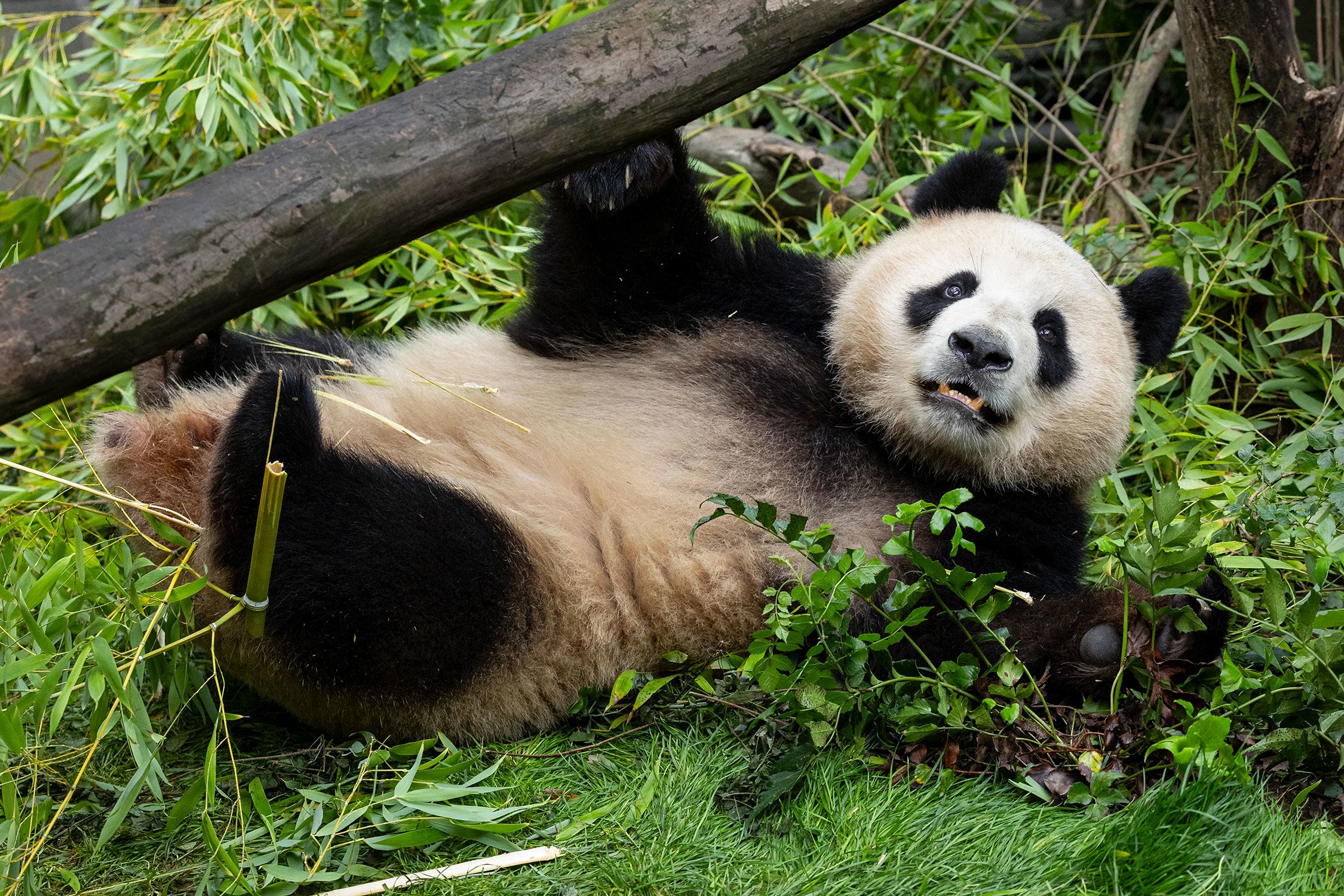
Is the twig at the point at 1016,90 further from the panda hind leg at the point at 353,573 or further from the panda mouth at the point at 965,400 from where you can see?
the panda hind leg at the point at 353,573

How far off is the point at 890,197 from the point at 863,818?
142 inches

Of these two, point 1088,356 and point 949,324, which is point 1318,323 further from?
point 949,324

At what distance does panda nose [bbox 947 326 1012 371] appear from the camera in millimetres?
3467

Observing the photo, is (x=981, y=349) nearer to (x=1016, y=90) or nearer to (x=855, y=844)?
(x=855, y=844)

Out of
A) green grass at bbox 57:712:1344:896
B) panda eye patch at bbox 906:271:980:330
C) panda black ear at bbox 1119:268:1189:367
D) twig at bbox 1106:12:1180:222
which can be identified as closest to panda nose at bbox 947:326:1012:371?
panda eye patch at bbox 906:271:980:330

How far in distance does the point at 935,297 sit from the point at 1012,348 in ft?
1.23

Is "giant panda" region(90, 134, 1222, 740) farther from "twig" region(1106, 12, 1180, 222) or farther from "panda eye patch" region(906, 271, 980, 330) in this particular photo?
"twig" region(1106, 12, 1180, 222)

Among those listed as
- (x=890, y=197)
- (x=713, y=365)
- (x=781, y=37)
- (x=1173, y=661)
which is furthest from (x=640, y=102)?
(x=890, y=197)

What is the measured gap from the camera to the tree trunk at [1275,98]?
4.71m

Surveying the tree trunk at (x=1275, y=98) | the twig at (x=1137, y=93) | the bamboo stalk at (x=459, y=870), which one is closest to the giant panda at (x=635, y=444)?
the bamboo stalk at (x=459, y=870)

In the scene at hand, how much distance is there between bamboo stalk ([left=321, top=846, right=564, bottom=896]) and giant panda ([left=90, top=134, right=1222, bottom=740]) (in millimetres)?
559

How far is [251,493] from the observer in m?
3.06

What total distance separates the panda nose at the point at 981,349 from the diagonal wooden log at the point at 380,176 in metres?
1.08

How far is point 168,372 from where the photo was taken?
397cm
